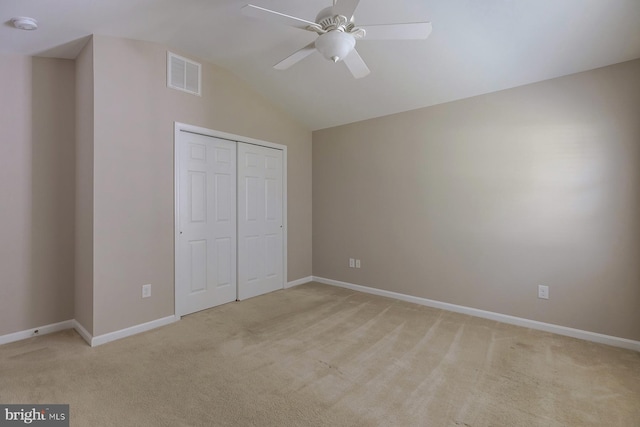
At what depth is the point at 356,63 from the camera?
2.24m

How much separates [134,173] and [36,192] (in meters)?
0.89

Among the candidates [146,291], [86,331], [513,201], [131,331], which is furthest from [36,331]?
[513,201]

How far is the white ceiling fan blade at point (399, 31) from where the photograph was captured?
1.77 meters

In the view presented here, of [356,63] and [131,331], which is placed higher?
[356,63]

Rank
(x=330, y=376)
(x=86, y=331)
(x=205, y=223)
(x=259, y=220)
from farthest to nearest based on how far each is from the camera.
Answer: (x=259, y=220) < (x=205, y=223) < (x=86, y=331) < (x=330, y=376)

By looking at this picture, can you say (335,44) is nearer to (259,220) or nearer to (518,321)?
(259,220)

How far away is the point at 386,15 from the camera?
95.1 inches

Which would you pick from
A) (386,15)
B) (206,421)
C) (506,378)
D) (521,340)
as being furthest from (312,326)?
(386,15)

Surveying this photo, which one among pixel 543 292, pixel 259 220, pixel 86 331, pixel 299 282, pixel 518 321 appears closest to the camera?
pixel 86 331

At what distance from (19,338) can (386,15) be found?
14.0 feet

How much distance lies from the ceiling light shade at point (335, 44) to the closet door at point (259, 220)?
2171mm

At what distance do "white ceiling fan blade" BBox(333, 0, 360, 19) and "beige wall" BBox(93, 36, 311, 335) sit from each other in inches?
85.2

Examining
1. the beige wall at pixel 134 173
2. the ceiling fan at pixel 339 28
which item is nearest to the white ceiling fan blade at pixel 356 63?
the ceiling fan at pixel 339 28

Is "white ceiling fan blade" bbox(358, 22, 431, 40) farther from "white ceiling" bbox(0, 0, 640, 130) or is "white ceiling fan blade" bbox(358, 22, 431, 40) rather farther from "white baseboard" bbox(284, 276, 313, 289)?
"white baseboard" bbox(284, 276, 313, 289)
